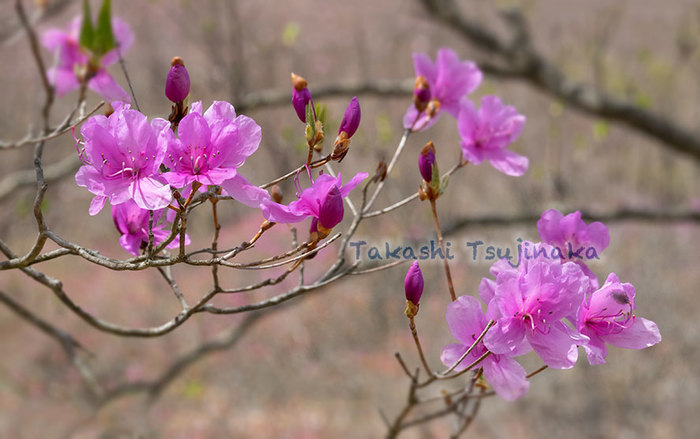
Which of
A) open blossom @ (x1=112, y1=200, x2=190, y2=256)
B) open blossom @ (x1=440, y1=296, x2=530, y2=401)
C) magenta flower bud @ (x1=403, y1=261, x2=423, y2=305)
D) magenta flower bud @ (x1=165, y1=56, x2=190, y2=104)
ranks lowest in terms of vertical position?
open blossom @ (x1=440, y1=296, x2=530, y2=401)

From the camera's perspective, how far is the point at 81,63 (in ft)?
5.33

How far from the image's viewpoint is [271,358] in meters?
8.14

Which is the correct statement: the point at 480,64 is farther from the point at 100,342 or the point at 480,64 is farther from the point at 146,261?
the point at 100,342

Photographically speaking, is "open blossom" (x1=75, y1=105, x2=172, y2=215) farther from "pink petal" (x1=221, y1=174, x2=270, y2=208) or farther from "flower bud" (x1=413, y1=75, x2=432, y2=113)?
"flower bud" (x1=413, y1=75, x2=432, y2=113)

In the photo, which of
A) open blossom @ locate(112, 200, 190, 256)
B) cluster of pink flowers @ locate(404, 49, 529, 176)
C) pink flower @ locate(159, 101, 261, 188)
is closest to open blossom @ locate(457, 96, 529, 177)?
cluster of pink flowers @ locate(404, 49, 529, 176)

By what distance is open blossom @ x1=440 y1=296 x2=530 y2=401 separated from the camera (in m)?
0.92

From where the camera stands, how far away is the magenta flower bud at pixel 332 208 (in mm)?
866

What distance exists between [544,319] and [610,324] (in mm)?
116

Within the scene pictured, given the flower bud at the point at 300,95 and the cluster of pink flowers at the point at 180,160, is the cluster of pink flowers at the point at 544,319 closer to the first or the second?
the cluster of pink flowers at the point at 180,160

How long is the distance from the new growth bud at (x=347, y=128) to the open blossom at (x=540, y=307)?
30 centimetres

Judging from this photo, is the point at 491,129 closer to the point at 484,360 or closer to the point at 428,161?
the point at 428,161

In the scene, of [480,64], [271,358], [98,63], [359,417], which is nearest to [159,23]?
[271,358]

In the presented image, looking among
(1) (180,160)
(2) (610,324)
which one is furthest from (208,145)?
(2) (610,324)

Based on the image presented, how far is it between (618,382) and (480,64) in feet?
11.9
